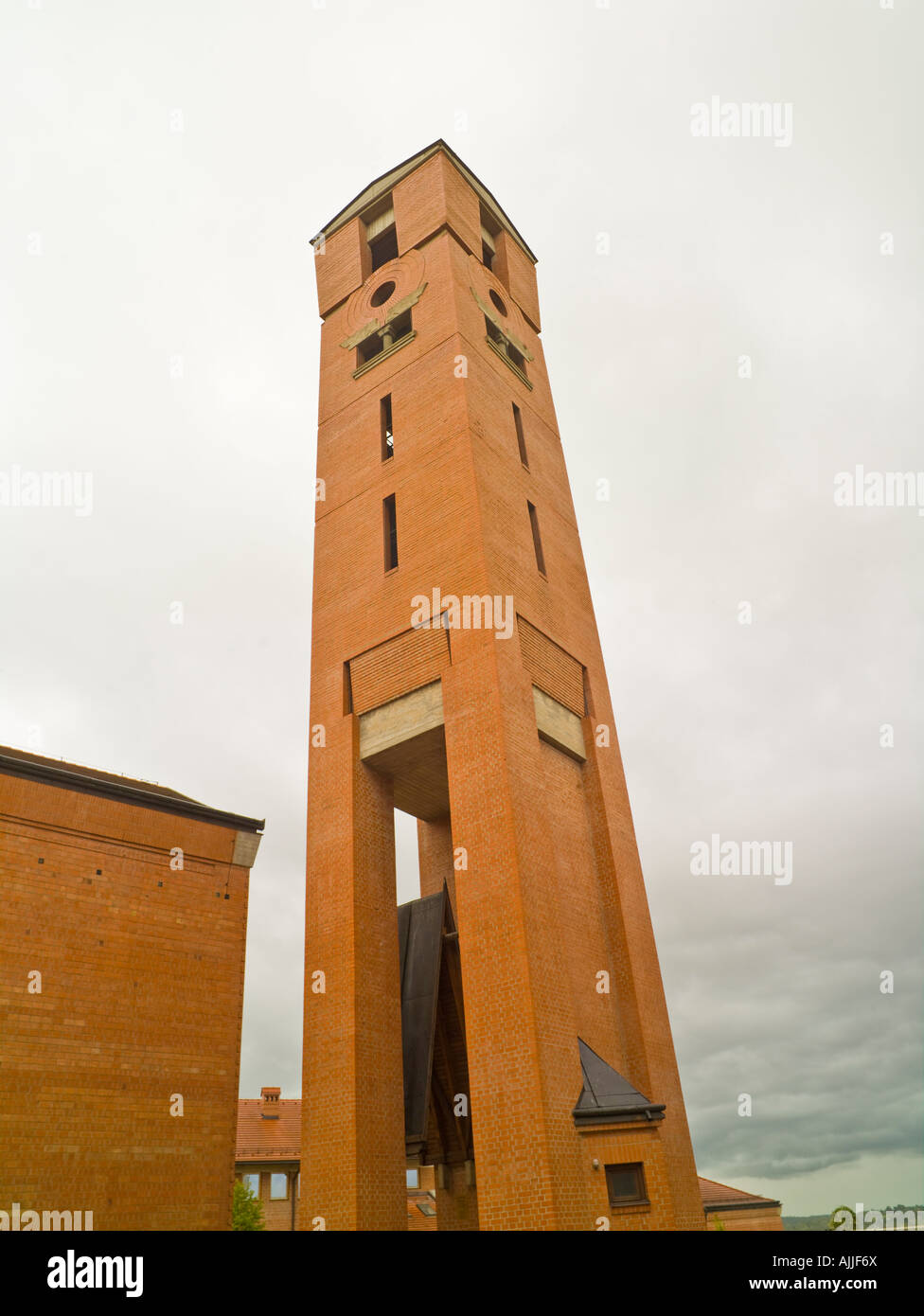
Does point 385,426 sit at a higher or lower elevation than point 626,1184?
higher

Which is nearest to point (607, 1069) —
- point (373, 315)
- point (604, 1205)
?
point (604, 1205)

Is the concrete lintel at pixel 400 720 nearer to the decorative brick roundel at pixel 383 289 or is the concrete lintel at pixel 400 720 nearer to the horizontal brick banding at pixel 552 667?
the horizontal brick banding at pixel 552 667

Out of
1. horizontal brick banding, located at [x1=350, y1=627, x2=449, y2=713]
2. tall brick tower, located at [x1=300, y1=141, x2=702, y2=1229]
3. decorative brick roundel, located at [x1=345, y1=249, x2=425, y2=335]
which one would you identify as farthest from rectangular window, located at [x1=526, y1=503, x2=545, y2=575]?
decorative brick roundel, located at [x1=345, y1=249, x2=425, y2=335]

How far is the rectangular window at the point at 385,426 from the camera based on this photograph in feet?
67.9

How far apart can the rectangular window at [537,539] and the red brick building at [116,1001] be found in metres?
9.05

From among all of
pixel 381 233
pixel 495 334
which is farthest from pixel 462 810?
pixel 381 233

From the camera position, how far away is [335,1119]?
14023 mm

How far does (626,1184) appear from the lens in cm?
1261

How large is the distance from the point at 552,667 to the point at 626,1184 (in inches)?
361

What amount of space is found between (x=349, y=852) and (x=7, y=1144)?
6998 millimetres

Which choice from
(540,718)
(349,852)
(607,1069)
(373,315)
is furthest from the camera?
Answer: (373,315)

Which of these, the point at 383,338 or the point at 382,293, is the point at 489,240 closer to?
the point at 382,293

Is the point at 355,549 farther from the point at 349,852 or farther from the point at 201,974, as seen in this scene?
the point at 201,974

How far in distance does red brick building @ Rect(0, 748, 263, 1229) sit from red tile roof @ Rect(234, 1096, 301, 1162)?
15100mm
